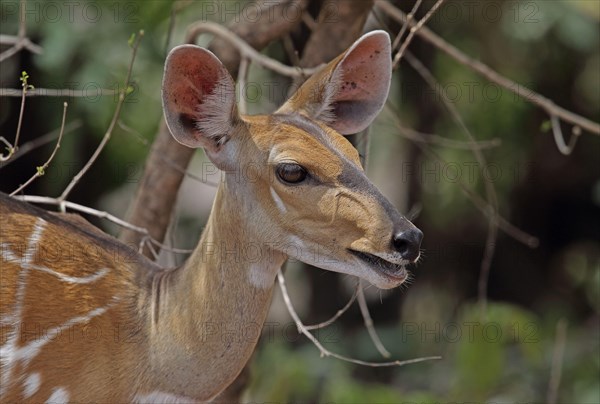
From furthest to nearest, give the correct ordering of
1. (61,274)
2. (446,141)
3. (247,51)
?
1. (446,141)
2. (247,51)
3. (61,274)

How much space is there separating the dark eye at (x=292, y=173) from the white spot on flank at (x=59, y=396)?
98 cm

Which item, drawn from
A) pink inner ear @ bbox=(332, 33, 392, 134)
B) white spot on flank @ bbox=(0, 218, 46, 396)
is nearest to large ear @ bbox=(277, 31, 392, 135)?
pink inner ear @ bbox=(332, 33, 392, 134)

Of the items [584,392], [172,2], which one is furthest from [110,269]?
[584,392]

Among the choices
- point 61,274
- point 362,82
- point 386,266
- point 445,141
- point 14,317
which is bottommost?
point 14,317

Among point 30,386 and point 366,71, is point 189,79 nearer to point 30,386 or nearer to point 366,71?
point 366,71

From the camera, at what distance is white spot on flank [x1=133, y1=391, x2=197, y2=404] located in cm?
336

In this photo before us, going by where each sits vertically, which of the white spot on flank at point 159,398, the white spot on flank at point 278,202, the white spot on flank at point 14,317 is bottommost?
the white spot on flank at point 159,398

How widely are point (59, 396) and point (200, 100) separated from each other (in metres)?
1.05

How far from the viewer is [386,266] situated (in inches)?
121

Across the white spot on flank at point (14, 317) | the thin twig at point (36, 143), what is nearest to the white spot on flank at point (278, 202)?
the white spot on flank at point (14, 317)

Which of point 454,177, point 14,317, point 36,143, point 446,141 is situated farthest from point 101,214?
point 454,177

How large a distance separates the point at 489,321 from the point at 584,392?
1913 millimetres

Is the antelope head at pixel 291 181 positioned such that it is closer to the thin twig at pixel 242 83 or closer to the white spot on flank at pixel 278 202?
the white spot on flank at pixel 278 202

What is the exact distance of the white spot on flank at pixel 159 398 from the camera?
11.0 feet
